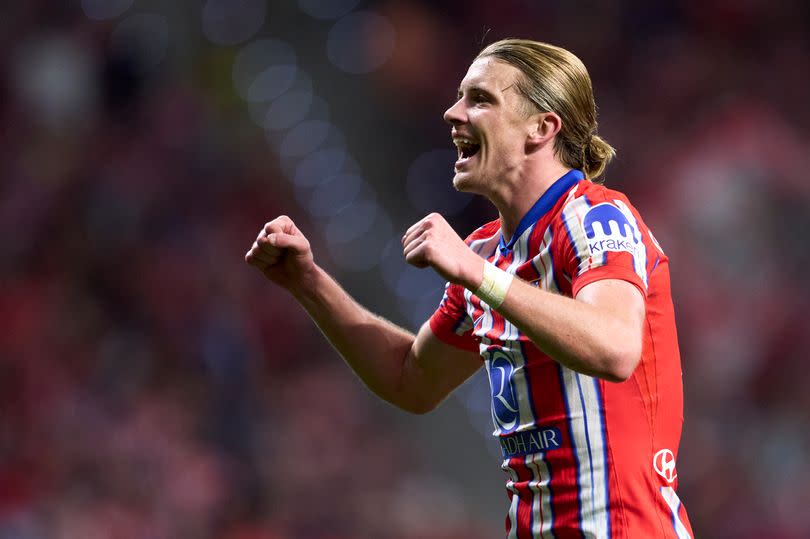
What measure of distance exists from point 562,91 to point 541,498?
105cm

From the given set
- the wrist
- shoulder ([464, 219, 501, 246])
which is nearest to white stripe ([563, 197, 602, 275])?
shoulder ([464, 219, 501, 246])

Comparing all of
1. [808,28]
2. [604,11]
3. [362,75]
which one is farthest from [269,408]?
[808,28]

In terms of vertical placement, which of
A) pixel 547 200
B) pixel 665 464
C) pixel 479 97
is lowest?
pixel 665 464

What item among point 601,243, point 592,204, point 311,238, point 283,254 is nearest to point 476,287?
point 601,243

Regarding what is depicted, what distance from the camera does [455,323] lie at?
2875 mm

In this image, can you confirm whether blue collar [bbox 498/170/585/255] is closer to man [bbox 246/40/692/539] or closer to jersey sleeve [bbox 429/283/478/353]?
man [bbox 246/40/692/539]

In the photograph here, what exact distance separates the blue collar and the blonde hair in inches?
4.9

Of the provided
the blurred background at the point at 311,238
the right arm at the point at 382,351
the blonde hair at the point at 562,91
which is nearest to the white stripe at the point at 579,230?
the blonde hair at the point at 562,91

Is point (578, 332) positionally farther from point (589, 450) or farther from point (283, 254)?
point (283, 254)

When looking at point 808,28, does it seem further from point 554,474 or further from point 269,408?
point 554,474

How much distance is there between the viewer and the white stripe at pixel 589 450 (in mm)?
2271

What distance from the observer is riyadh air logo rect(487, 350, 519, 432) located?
7.99 ft

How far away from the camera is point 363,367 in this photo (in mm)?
2975

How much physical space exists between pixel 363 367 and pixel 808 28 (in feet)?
18.4
